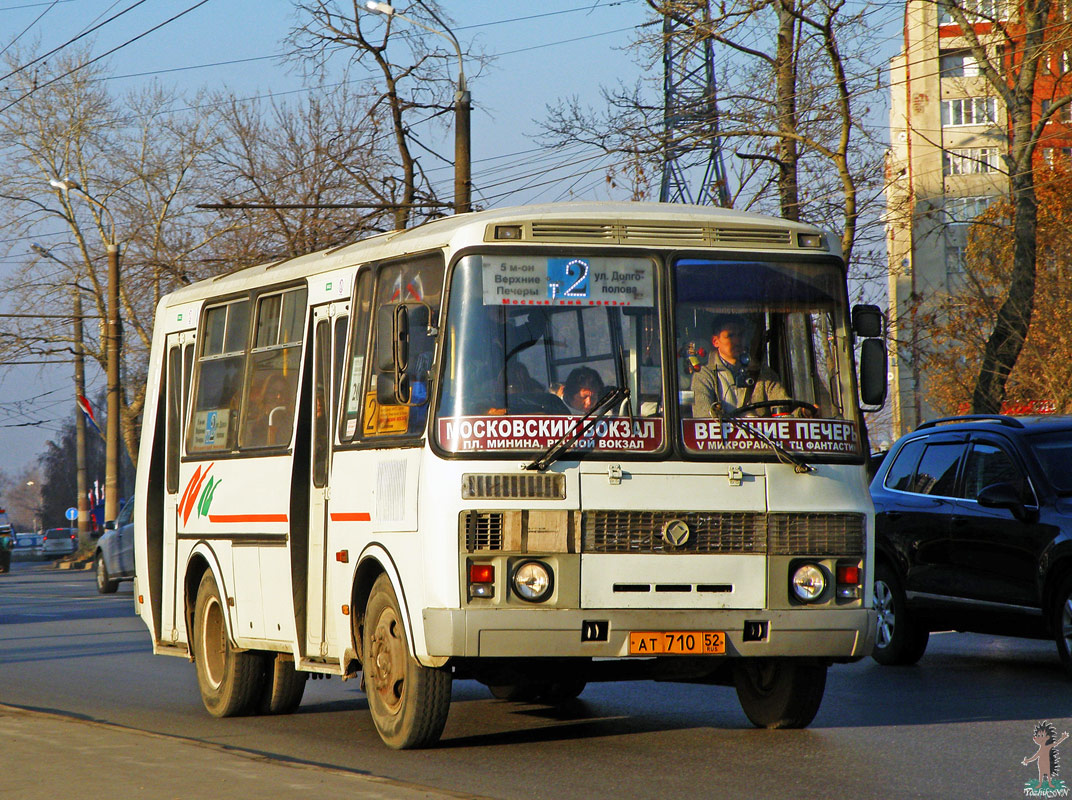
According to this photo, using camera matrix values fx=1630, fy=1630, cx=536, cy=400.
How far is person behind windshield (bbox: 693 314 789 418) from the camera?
842 centimetres

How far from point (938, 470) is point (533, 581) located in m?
5.77

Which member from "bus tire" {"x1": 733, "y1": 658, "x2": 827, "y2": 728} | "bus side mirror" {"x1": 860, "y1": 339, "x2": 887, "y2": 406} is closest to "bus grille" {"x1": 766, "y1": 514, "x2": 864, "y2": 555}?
"bus side mirror" {"x1": 860, "y1": 339, "x2": 887, "y2": 406}

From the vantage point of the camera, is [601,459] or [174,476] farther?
[174,476]

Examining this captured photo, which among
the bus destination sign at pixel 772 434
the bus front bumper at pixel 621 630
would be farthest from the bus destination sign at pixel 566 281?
the bus front bumper at pixel 621 630

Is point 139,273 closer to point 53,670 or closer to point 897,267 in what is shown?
point 897,267

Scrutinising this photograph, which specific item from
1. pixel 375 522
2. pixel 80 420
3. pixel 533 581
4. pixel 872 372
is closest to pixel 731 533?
pixel 533 581

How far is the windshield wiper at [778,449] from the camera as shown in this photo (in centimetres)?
837

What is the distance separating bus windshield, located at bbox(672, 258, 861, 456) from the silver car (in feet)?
65.1

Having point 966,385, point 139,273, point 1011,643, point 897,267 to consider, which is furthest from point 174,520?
point 139,273

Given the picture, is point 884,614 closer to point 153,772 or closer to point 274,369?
point 274,369

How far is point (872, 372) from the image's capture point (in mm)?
8836

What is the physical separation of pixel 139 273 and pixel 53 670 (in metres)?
36.7

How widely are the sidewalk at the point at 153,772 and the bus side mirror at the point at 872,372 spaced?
336 cm

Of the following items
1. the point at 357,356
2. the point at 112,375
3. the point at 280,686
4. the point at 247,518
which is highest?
the point at 112,375
